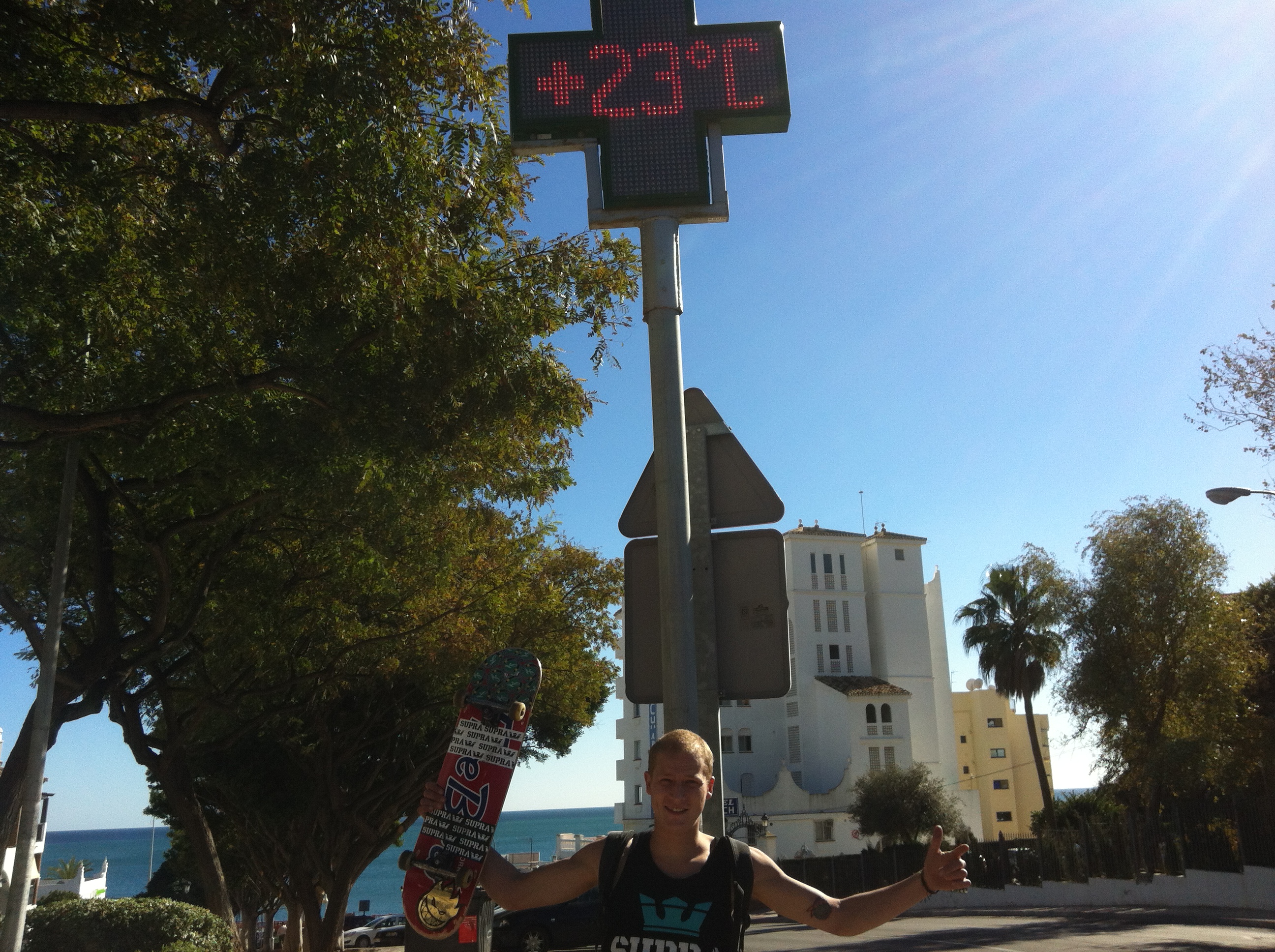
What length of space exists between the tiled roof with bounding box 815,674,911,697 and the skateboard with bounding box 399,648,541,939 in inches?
2188

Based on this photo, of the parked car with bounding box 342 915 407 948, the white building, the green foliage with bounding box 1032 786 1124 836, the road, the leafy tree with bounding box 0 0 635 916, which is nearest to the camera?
the leafy tree with bounding box 0 0 635 916

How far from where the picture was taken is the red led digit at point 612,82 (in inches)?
Result: 162

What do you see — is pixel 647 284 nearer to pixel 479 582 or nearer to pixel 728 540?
pixel 728 540

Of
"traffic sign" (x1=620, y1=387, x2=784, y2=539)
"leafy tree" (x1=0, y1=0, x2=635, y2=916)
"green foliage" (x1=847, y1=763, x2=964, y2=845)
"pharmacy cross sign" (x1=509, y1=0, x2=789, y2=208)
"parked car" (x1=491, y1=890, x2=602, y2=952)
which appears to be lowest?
"parked car" (x1=491, y1=890, x2=602, y2=952)

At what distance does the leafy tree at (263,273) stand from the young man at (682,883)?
6612 millimetres

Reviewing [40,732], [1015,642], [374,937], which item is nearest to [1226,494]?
[40,732]

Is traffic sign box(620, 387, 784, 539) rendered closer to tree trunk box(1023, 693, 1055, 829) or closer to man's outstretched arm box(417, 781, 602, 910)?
man's outstretched arm box(417, 781, 602, 910)

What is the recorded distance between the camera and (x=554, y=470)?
1257 cm

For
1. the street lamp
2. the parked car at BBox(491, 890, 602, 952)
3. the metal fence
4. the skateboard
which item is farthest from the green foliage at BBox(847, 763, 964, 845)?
the skateboard

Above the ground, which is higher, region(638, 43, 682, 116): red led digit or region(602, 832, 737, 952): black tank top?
region(638, 43, 682, 116): red led digit

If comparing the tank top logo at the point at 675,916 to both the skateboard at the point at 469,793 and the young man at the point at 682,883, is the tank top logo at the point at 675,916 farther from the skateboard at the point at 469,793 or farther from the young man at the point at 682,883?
the skateboard at the point at 469,793

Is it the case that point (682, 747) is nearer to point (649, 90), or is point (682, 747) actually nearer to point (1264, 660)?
point (649, 90)

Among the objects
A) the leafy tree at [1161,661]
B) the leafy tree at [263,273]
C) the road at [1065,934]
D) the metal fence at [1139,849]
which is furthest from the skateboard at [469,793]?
the leafy tree at [1161,661]

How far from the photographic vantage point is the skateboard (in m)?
2.94
